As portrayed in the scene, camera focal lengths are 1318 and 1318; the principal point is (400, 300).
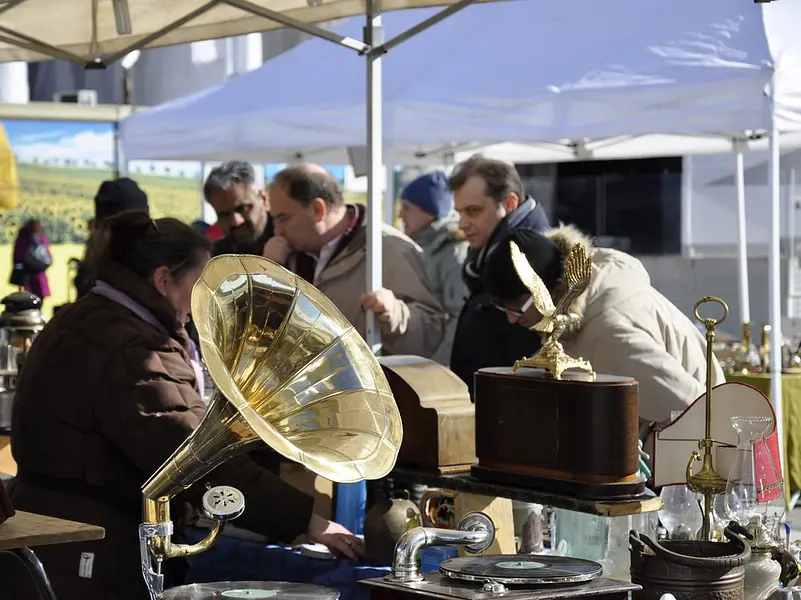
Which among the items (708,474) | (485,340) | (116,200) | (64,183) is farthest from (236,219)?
(64,183)

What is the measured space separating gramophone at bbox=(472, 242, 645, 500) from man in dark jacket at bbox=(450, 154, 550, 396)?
3.61ft

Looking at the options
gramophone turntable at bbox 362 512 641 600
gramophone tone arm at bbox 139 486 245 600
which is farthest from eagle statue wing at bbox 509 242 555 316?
gramophone tone arm at bbox 139 486 245 600

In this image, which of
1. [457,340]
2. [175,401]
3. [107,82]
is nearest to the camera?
[175,401]

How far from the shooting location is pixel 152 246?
3477 mm

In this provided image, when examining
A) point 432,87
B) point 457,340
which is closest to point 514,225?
point 457,340

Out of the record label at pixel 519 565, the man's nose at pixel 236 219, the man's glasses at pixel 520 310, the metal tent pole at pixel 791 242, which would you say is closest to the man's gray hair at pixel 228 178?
the man's nose at pixel 236 219

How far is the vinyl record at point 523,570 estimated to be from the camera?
231 centimetres

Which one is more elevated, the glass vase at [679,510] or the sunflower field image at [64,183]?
the sunflower field image at [64,183]

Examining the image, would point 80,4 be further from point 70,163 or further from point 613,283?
point 70,163

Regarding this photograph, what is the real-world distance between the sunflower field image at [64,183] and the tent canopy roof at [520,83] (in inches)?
315

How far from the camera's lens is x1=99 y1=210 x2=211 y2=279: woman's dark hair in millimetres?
3479

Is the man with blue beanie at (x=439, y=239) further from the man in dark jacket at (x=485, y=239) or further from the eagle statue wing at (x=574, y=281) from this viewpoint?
the eagle statue wing at (x=574, y=281)

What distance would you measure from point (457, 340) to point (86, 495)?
1.48 m

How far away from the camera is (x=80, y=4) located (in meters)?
4.77
